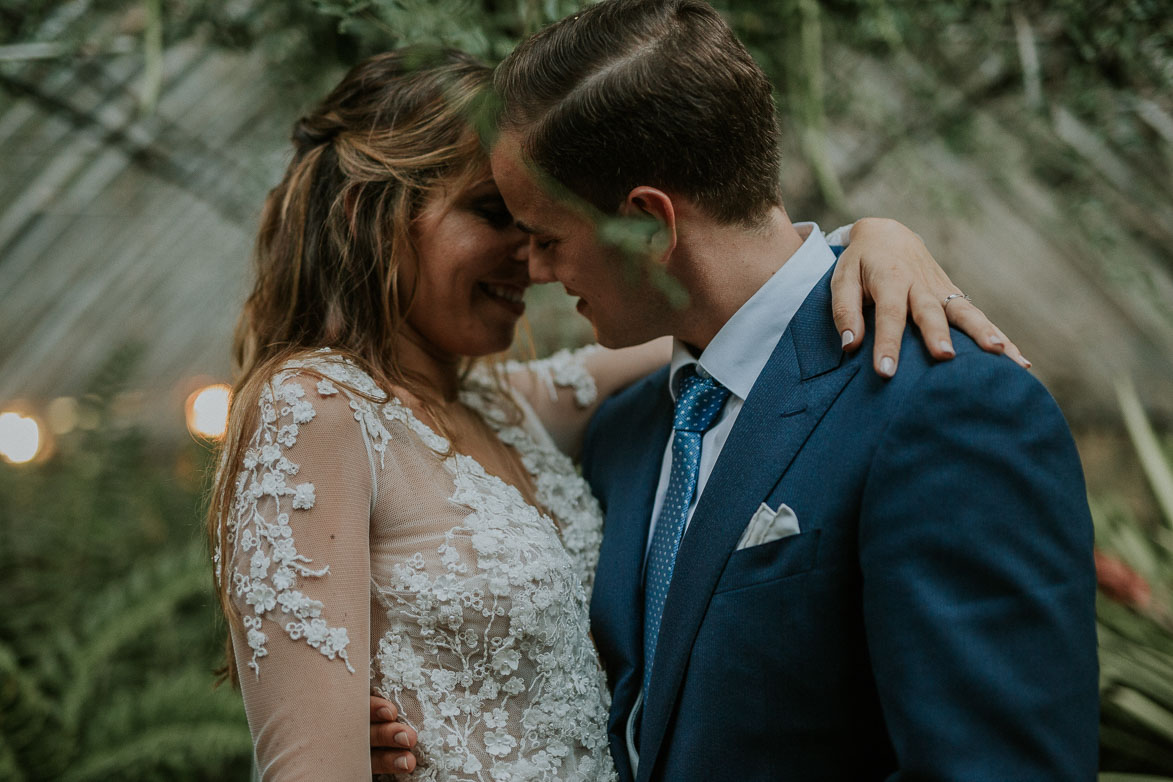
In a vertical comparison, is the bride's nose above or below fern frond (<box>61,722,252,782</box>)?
above

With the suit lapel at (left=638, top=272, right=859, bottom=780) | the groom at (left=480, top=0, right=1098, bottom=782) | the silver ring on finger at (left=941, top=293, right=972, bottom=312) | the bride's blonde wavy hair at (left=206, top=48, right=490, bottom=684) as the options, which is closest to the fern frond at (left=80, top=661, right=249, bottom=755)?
the bride's blonde wavy hair at (left=206, top=48, right=490, bottom=684)

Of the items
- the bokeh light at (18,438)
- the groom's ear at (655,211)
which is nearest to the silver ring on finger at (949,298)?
the groom's ear at (655,211)

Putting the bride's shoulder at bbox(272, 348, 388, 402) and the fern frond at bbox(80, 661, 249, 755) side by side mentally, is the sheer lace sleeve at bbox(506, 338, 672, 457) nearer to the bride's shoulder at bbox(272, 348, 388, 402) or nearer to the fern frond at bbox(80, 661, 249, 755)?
the bride's shoulder at bbox(272, 348, 388, 402)

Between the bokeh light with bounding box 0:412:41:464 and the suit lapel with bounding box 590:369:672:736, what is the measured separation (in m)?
3.09

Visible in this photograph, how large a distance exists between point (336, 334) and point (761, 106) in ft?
2.85

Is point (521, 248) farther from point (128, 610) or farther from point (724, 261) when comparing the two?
point (128, 610)

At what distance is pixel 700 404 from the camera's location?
1.57 metres

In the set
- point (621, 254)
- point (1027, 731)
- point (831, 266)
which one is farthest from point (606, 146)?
point (1027, 731)

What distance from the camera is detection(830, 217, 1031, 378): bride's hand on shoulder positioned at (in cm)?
121

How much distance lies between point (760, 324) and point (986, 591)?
568mm

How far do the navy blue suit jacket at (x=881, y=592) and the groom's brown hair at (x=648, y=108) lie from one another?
25 centimetres

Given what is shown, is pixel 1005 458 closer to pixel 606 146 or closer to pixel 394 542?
pixel 606 146

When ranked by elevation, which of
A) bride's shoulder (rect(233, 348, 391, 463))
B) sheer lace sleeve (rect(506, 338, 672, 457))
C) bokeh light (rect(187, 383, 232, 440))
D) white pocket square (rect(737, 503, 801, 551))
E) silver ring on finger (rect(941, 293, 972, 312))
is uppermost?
bride's shoulder (rect(233, 348, 391, 463))

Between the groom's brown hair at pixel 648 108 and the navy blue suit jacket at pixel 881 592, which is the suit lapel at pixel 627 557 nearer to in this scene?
the navy blue suit jacket at pixel 881 592
